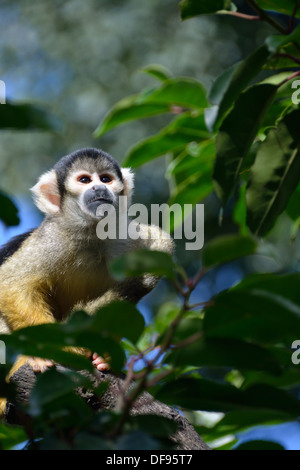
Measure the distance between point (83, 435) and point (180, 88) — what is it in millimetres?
1401

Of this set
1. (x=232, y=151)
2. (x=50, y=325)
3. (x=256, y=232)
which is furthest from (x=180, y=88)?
(x=50, y=325)

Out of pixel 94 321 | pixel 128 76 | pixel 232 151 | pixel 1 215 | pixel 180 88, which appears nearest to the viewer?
pixel 94 321

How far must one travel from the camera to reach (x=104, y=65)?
1034cm

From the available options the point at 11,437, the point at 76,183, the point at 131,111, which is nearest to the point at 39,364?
the point at 11,437

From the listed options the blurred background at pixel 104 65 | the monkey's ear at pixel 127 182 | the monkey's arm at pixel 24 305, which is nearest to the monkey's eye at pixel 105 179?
the monkey's ear at pixel 127 182

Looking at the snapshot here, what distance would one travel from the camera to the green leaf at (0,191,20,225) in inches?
49.3

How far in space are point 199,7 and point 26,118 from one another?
827 mm

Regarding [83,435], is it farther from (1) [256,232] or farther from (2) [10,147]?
(2) [10,147]

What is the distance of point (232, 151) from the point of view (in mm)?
1687

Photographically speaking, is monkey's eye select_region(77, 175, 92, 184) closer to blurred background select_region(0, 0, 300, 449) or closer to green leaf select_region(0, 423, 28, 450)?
green leaf select_region(0, 423, 28, 450)

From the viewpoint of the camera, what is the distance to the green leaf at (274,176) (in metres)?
1.75

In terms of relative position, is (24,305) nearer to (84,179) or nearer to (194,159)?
(84,179)

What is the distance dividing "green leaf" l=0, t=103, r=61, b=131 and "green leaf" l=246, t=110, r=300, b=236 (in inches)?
33.7

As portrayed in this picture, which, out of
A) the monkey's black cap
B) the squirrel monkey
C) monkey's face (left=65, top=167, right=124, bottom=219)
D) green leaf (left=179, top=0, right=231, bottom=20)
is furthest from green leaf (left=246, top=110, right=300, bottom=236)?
the monkey's black cap
